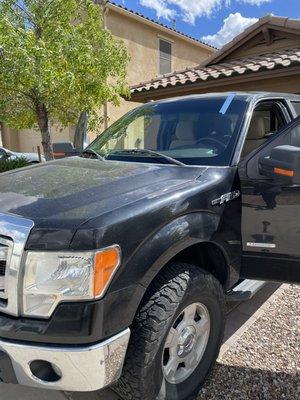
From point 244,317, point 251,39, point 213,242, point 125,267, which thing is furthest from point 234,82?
point 125,267

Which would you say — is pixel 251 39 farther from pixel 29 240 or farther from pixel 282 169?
pixel 29 240

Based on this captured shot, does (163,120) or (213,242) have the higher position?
(163,120)

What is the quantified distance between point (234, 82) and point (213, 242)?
18.5 feet

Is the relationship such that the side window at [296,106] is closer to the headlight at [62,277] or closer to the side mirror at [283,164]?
the side mirror at [283,164]

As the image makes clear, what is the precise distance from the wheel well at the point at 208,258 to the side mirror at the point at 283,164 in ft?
1.92

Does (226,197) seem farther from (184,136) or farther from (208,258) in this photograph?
(184,136)

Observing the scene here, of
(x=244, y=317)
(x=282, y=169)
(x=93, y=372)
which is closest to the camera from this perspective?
(x=93, y=372)

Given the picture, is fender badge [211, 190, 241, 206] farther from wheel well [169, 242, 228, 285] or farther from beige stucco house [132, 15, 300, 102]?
beige stucco house [132, 15, 300, 102]

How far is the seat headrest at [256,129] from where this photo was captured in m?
3.02

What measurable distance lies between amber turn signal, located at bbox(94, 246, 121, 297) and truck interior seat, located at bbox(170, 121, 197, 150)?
55.1 inches

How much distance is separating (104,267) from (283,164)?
1.26 meters

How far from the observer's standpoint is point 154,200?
6.67 feet

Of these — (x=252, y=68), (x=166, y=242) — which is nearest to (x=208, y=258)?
(x=166, y=242)

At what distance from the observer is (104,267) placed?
69.3 inches
